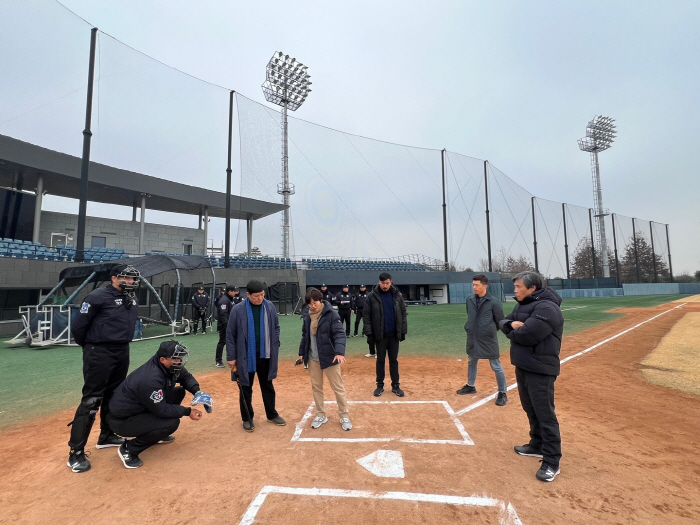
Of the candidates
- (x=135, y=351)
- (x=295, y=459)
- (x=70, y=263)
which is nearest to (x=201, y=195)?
(x=70, y=263)

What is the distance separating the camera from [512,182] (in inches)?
1610

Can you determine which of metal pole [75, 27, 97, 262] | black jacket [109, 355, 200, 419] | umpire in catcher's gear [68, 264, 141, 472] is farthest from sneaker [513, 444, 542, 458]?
metal pole [75, 27, 97, 262]

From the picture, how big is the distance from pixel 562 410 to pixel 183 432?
514cm

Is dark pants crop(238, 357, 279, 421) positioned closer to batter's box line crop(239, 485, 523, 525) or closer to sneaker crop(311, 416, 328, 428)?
sneaker crop(311, 416, 328, 428)

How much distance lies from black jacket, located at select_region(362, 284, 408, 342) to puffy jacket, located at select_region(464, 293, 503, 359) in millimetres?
1106

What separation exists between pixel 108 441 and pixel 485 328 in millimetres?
5204

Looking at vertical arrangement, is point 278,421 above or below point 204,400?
below

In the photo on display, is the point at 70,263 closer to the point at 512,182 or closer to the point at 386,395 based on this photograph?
the point at 386,395

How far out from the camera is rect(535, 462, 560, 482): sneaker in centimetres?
287

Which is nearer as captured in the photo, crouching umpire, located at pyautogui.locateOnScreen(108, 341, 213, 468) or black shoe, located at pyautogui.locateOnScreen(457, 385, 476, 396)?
crouching umpire, located at pyautogui.locateOnScreen(108, 341, 213, 468)

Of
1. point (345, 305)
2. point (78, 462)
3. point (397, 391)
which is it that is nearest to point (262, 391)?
point (78, 462)

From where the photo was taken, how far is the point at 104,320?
11.5ft

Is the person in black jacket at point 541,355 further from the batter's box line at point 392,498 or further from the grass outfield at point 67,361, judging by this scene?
the grass outfield at point 67,361

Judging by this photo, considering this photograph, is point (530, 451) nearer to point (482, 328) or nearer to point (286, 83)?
point (482, 328)
